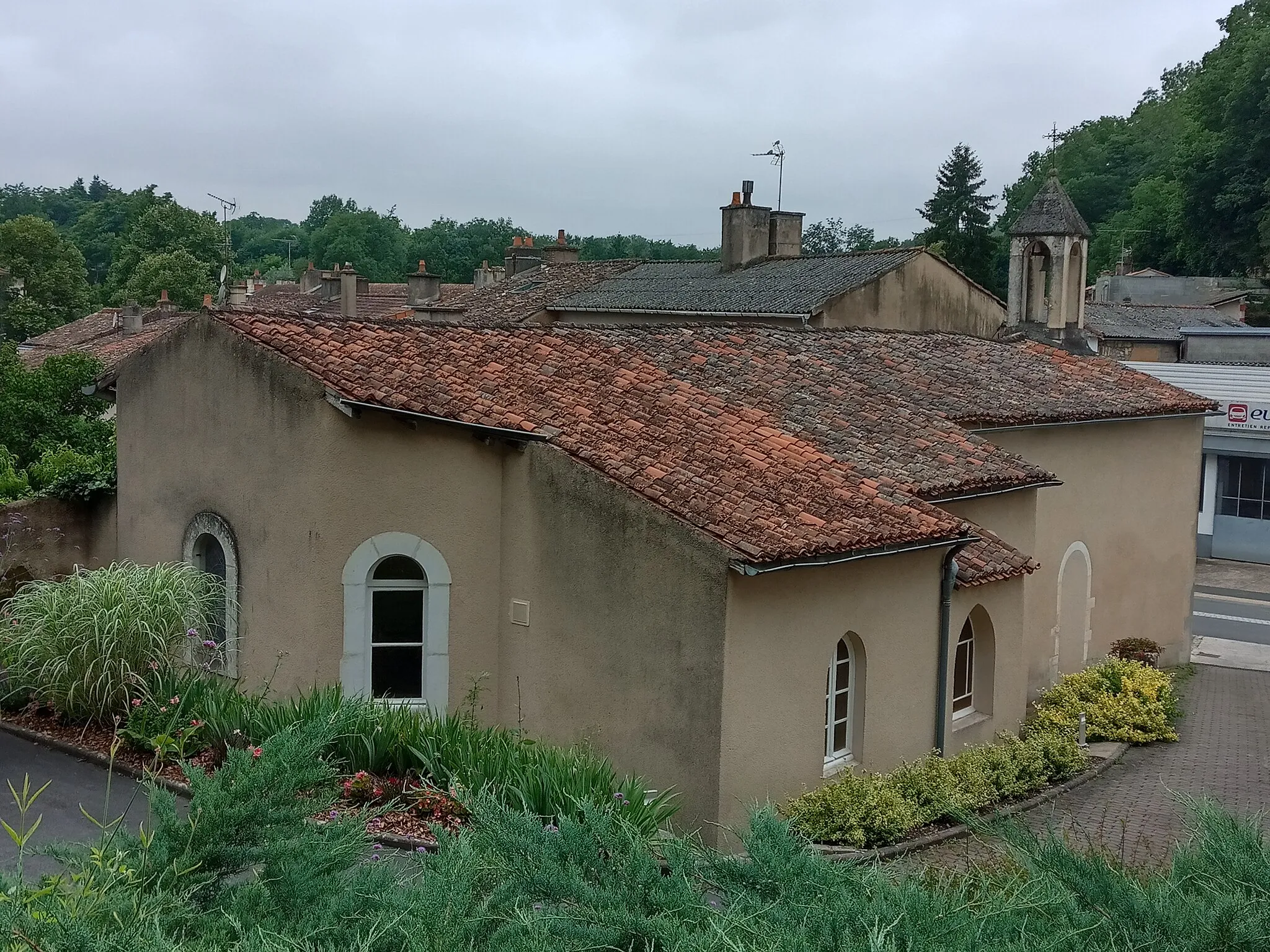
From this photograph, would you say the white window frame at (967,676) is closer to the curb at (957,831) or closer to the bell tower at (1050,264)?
the curb at (957,831)

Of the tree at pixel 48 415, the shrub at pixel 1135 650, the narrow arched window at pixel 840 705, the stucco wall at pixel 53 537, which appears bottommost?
the shrub at pixel 1135 650

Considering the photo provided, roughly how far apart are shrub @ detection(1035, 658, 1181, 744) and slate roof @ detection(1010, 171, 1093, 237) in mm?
9548

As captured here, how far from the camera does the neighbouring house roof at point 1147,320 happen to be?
48.8 metres

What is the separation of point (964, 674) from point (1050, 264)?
12.5 metres

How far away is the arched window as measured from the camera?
47.1 feet

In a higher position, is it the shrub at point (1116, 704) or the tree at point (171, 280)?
the tree at point (171, 280)

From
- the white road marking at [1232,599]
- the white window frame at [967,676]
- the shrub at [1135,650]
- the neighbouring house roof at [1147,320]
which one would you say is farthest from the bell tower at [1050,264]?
the neighbouring house roof at [1147,320]

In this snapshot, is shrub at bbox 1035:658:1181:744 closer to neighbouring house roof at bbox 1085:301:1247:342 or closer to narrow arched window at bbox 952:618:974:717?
narrow arched window at bbox 952:618:974:717

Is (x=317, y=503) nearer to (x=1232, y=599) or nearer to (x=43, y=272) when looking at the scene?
(x=1232, y=599)

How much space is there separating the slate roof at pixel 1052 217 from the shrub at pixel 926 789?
12412 millimetres

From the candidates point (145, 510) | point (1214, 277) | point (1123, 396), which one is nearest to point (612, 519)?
point (145, 510)

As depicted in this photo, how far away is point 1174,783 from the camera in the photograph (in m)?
16.3

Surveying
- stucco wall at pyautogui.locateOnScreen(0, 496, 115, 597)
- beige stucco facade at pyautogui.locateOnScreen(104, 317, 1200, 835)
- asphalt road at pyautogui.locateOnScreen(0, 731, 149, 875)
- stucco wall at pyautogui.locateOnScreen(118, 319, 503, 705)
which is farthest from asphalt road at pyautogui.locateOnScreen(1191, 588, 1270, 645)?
asphalt road at pyautogui.locateOnScreen(0, 731, 149, 875)

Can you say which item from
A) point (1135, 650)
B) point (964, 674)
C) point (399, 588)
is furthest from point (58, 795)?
point (1135, 650)
